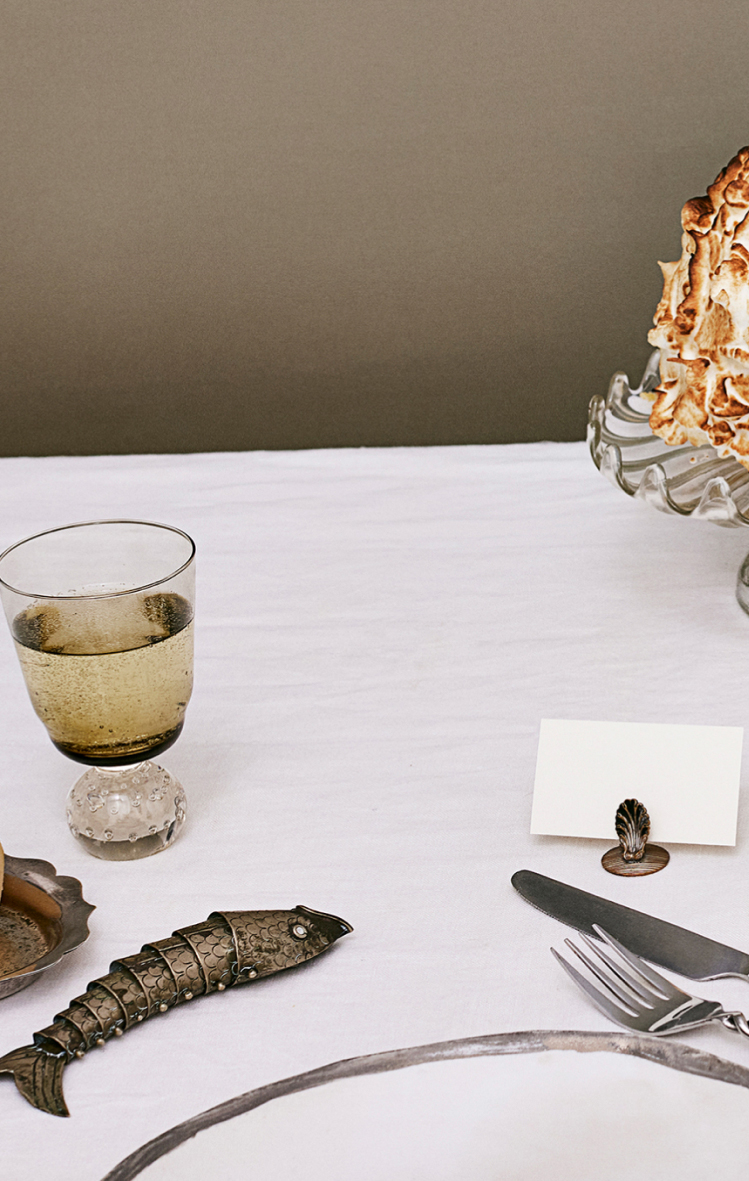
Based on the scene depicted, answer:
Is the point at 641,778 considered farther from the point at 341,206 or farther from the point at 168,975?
the point at 341,206

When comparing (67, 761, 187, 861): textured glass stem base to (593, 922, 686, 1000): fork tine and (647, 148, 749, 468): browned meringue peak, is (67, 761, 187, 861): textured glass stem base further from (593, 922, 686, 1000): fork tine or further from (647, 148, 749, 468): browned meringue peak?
(647, 148, 749, 468): browned meringue peak

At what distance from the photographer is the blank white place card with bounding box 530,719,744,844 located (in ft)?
1.84

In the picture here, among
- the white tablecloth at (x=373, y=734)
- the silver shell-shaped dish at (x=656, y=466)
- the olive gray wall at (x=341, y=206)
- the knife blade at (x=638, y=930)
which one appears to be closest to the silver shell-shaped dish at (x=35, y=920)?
the white tablecloth at (x=373, y=734)

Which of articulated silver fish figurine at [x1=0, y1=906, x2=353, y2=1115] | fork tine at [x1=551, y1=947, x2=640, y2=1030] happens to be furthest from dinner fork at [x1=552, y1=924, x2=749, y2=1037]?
articulated silver fish figurine at [x1=0, y1=906, x2=353, y2=1115]

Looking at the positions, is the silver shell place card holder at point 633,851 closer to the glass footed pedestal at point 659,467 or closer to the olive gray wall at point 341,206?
the glass footed pedestal at point 659,467

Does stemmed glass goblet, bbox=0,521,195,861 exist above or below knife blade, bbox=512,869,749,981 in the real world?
above

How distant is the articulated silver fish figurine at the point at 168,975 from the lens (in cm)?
44

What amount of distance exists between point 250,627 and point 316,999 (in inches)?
14.1

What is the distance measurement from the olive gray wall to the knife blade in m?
0.81

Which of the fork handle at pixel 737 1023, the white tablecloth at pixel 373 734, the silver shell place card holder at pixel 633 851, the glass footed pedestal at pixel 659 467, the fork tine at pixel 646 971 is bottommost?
the white tablecloth at pixel 373 734

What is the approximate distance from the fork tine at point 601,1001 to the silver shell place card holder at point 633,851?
0.08 meters

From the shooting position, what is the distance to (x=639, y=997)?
45cm

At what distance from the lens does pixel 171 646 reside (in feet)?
1.78

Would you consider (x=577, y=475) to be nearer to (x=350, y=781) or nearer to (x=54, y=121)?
(x=350, y=781)
